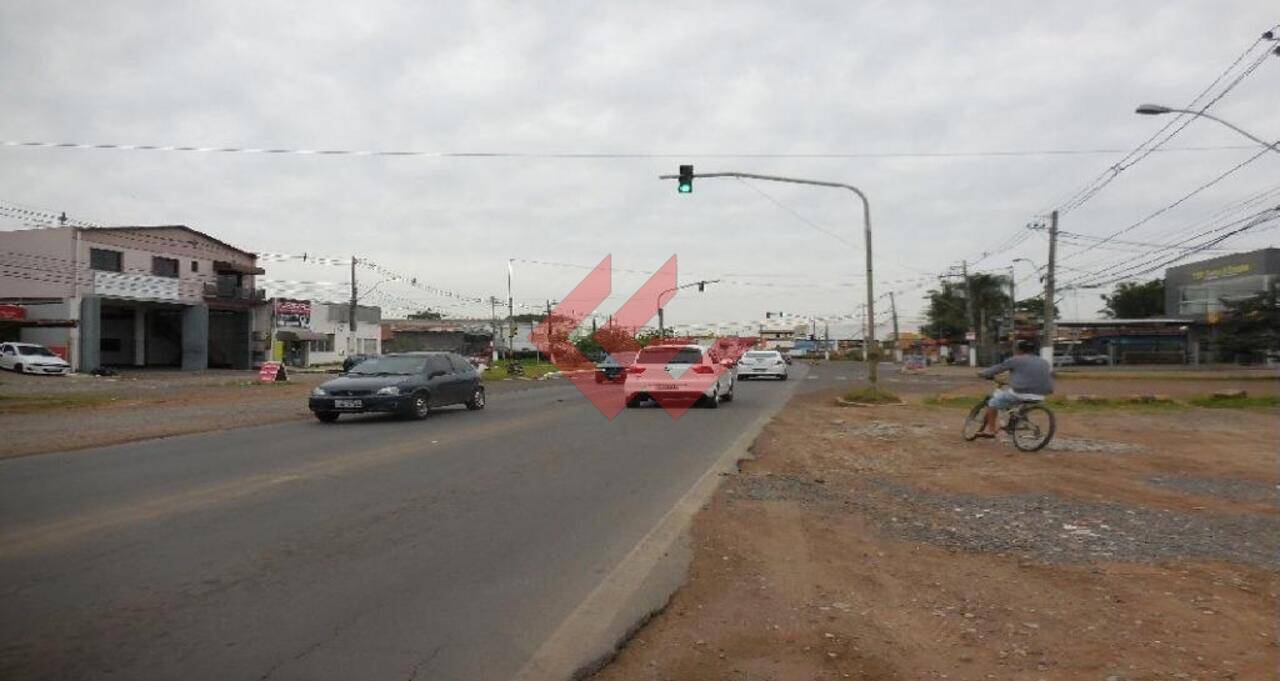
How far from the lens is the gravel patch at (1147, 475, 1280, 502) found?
791 centimetres

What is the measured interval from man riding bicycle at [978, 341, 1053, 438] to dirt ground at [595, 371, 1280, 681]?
3.75 feet

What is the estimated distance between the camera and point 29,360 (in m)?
36.0

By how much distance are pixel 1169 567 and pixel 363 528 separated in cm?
564

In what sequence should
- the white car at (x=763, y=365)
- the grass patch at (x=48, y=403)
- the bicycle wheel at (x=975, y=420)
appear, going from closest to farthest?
the bicycle wheel at (x=975, y=420) < the grass patch at (x=48, y=403) < the white car at (x=763, y=365)

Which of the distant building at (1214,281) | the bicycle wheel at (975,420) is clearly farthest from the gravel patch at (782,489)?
the distant building at (1214,281)

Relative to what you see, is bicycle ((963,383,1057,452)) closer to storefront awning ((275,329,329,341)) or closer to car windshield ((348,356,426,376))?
car windshield ((348,356,426,376))

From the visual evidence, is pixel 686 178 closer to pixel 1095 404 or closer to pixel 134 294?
pixel 1095 404

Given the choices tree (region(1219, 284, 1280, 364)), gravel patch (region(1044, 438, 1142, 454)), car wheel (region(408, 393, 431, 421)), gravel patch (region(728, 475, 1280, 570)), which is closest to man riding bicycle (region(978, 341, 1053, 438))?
gravel patch (region(1044, 438, 1142, 454))

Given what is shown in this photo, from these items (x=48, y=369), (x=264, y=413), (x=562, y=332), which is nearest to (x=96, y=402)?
(x=264, y=413)

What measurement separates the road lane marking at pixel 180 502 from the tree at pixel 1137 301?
290 ft

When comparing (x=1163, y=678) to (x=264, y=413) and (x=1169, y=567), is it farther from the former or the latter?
(x=264, y=413)

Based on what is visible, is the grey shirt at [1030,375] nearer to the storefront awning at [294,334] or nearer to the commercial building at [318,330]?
the commercial building at [318,330]

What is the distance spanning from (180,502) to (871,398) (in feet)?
57.4

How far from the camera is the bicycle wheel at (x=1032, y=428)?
1120cm
